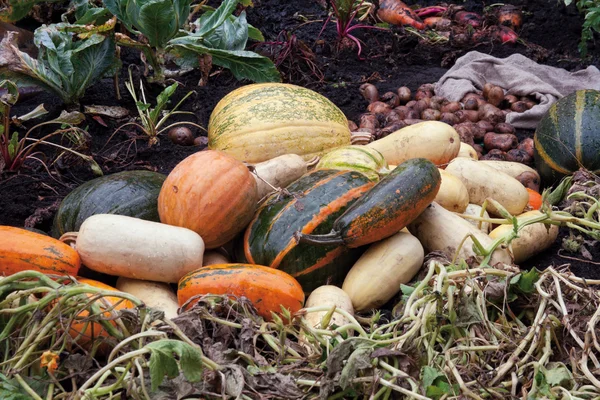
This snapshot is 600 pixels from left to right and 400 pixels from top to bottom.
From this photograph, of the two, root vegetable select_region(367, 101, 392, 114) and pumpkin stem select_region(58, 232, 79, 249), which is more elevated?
pumpkin stem select_region(58, 232, 79, 249)

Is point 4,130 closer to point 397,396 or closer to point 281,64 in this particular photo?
point 281,64

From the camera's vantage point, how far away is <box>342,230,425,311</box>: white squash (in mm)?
2826

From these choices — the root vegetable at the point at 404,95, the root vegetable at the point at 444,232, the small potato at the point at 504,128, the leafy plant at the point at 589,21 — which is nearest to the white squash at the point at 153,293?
the root vegetable at the point at 444,232

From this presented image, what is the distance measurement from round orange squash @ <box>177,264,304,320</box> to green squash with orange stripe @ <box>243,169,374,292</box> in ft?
0.69

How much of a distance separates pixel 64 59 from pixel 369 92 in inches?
85.9

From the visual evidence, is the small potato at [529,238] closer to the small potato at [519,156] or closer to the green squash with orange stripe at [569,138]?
the green squash with orange stripe at [569,138]

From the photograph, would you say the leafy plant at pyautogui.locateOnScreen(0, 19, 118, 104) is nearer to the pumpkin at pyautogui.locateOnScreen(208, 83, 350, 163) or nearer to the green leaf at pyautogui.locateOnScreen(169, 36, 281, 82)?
the green leaf at pyautogui.locateOnScreen(169, 36, 281, 82)

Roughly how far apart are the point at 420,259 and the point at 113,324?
4.33 feet

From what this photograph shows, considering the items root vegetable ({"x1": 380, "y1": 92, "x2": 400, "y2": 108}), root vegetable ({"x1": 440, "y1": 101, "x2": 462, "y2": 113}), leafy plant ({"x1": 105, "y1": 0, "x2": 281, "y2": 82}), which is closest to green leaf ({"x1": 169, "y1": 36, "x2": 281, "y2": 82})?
leafy plant ({"x1": 105, "y1": 0, "x2": 281, "y2": 82})

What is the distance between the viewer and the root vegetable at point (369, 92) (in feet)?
17.0

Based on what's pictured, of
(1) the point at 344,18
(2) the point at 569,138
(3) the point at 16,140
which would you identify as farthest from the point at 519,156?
(3) the point at 16,140

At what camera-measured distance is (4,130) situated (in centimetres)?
376

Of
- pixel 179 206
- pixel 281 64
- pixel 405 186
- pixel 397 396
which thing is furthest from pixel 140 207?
pixel 281 64

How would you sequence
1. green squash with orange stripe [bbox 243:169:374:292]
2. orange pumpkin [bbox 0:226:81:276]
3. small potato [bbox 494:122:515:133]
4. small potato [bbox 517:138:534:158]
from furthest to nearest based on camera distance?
1. small potato [bbox 494:122:515:133]
2. small potato [bbox 517:138:534:158]
3. green squash with orange stripe [bbox 243:169:374:292]
4. orange pumpkin [bbox 0:226:81:276]
